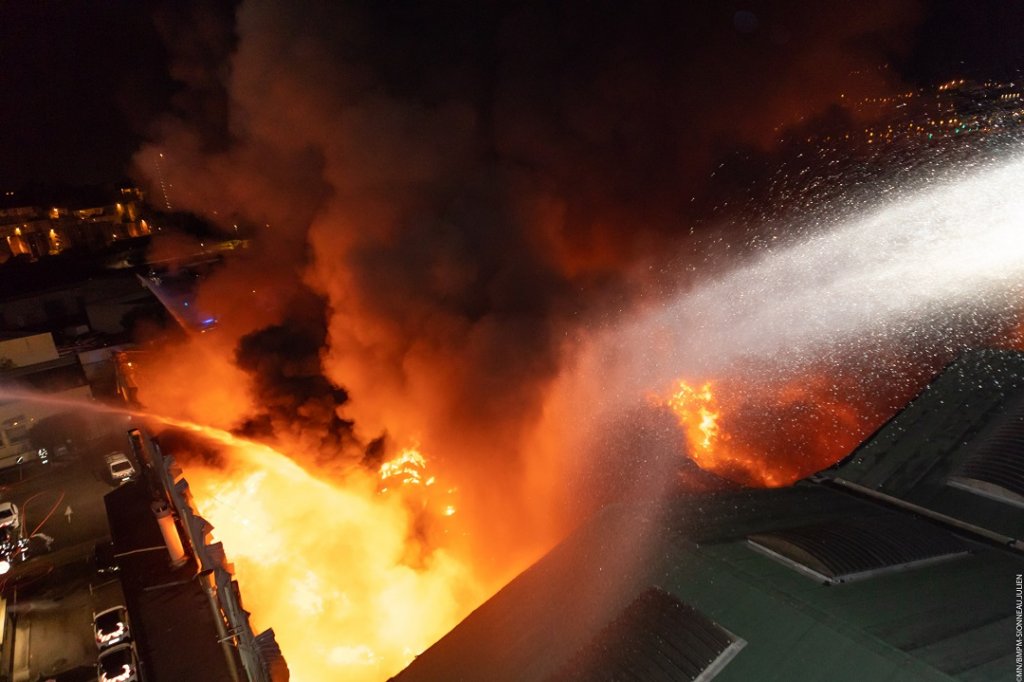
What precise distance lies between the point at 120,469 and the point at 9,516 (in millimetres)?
2270

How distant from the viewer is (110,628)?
29.5 feet

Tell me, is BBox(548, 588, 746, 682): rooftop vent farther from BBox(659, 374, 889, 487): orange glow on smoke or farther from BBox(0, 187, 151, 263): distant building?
BBox(0, 187, 151, 263): distant building

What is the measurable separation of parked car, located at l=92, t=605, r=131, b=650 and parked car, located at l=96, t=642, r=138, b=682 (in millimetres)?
273

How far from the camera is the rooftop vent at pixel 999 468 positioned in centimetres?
782

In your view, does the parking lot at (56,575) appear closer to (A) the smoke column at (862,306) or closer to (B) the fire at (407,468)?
(B) the fire at (407,468)

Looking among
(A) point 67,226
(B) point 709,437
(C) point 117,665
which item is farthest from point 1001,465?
(A) point 67,226

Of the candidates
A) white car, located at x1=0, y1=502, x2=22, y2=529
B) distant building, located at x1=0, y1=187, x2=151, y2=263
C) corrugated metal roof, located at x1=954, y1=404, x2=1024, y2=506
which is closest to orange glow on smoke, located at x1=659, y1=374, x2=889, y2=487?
corrugated metal roof, located at x1=954, y1=404, x2=1024, y2=506

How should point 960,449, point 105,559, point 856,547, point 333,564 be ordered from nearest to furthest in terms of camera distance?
1. point 856,547
2. point 960,449
3. point 105,559
4. point 333,564

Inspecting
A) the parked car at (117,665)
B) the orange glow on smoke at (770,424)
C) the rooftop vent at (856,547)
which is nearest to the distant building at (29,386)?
the parked car at (117,665)

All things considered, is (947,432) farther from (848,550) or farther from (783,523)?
(848,550)

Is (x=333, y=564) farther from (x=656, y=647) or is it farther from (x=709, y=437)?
(x=656, y=647)

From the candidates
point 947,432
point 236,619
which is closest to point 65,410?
point 236,619

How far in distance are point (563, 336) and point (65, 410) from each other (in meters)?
14.2

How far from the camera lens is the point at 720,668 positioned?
5242 millimetres
